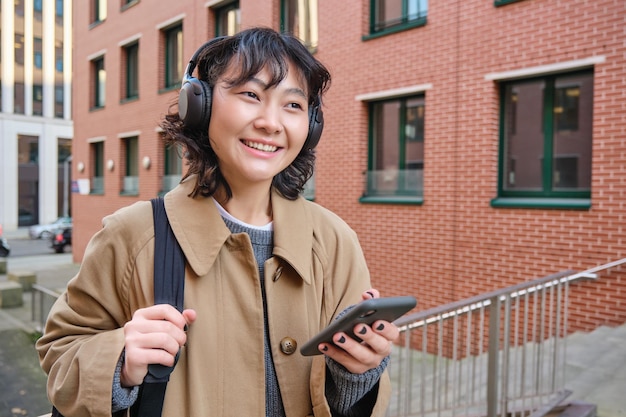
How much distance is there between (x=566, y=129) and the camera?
23.5ft

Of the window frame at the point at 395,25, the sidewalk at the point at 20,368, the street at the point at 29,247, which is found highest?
the window frame at the point at 395,25

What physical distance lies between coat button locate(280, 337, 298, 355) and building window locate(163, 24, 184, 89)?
14.2m

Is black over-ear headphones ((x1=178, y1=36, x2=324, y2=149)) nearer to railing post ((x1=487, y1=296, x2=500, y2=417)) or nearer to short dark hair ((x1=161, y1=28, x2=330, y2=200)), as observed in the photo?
short dark hair ((x1=161, y1=28, x2=330, y2=200))

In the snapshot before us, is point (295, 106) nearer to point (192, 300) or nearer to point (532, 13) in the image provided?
point (192, 300)

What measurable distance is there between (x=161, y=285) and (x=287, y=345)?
0.35 metres

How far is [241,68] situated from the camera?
53.0 inches

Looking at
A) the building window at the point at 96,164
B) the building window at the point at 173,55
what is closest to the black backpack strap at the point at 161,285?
the building window at the point at 173,55

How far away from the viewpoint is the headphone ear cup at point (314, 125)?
5.10 feet

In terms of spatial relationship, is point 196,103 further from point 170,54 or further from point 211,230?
point 170,54

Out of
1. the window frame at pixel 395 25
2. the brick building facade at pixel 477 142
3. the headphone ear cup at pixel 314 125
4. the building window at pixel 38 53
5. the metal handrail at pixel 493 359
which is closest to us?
the headphone ear cup at pixel 314 125

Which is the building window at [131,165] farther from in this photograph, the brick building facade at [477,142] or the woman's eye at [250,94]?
the woman's eye at [250,94]

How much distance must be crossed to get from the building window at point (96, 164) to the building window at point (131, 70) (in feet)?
8.11

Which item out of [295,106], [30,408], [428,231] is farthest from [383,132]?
[295,106]

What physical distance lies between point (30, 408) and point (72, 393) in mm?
6374
